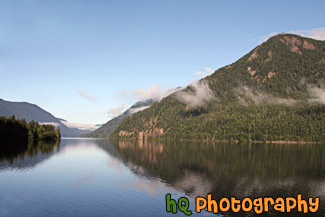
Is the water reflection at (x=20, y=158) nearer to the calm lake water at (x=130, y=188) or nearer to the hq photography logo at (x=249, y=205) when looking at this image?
the calm lake water at (x=130, y=188)

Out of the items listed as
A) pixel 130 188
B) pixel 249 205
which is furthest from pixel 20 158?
pixel 249 205

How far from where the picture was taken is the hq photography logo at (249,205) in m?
45.8

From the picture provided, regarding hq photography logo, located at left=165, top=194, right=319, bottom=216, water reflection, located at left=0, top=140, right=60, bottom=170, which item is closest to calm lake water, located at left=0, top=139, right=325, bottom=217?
hq photography logo, located at left=165, top=194, right=319, bottom=216

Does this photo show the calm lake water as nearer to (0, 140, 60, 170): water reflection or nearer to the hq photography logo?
the hq photography logo

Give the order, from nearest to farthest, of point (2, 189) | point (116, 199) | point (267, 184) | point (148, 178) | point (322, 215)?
point (322, 215) < point (116, 199) < point (2, 189) < point (267, 184) < point (148, 178)

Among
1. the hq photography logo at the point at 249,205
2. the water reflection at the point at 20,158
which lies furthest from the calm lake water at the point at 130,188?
the water reflection at the point at 20,158

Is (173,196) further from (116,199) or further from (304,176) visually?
(304,176)

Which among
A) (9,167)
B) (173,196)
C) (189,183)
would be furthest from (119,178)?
(9,167)

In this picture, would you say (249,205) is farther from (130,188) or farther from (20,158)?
(20,158)

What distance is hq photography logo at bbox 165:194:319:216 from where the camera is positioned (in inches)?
1801

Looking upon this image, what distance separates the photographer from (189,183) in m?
67.4

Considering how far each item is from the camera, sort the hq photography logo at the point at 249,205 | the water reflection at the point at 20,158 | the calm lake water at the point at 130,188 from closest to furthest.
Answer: the calm lake water at the point at 130,188 → the hq photography logo at the point at 249,205 → the water reflection at the point at 20,158

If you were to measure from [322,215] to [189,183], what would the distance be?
99.8ft

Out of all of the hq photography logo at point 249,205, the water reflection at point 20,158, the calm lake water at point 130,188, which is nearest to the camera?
the calm lake water at point 130,188
